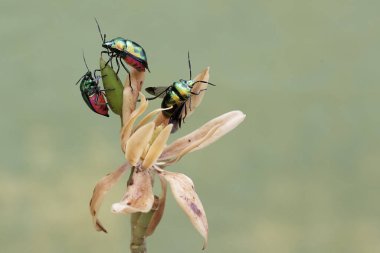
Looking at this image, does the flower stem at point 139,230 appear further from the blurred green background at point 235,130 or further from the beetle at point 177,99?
the blurred green background at point 235,130

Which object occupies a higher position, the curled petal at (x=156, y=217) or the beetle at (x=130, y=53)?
the beetle at (x=130, y=53)

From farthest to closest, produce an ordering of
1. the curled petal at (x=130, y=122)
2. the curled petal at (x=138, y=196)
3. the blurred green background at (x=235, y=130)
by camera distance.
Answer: the blurred green background at (x=235, y=130) < the curled petal at (x=130, y=122) < the curled petal at (x=138, y=196)

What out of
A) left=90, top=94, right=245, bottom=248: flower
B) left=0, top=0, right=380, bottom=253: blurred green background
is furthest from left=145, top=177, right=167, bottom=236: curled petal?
left=0, top=0, right=380, bottom=253: blurred green background

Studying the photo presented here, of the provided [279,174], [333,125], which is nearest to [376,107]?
[333,125]

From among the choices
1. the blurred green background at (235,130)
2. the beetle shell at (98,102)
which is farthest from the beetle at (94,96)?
the blurred green background at (235,130)

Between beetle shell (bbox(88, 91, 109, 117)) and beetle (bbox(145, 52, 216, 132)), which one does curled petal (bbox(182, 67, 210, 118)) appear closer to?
beetle (bbox(145, 52, 216, 132))

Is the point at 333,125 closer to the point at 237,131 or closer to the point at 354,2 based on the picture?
the point at 237,131
